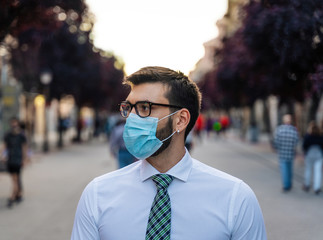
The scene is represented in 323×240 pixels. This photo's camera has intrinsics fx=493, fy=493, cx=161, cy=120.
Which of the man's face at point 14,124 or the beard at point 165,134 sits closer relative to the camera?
the beard at point 165,134

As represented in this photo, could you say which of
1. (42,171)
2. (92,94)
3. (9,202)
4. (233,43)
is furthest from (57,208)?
(92,94)

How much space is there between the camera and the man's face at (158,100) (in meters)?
2.31

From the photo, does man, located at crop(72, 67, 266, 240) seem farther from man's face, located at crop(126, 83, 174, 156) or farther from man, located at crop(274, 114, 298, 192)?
man, located at crop(274, 114, 298, 192)

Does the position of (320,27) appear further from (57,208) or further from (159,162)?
(159,162)

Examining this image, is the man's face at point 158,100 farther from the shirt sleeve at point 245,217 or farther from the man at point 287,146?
the man at point 287,146

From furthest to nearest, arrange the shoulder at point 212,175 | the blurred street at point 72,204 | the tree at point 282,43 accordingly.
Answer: the tree at point 282,43 → the blurred street at point 72,204 → the shoulder at point 212,175

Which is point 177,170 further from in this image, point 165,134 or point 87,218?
point 87,218

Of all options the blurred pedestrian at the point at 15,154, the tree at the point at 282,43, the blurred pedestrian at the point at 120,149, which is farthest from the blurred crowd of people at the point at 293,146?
the blurred pedestrian at the point at 15,154

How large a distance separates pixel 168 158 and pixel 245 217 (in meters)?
0.46

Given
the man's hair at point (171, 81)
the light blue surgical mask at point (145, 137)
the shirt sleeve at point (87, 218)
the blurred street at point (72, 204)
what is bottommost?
the blurred street at point (72, 204)

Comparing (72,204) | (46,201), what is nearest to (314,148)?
(72,204)

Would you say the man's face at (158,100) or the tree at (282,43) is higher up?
the tree at (282,43)

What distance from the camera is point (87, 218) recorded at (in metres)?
2.25

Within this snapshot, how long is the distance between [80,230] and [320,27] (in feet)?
28.2
